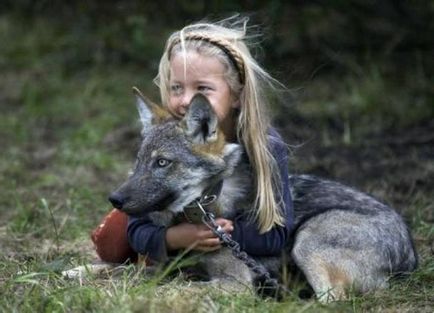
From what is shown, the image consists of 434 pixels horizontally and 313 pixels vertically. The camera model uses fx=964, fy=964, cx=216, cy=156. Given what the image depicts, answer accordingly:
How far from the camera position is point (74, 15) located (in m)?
13.2

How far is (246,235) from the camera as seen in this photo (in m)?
5.49

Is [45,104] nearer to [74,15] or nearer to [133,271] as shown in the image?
[74,15]

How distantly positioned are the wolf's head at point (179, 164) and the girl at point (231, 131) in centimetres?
16

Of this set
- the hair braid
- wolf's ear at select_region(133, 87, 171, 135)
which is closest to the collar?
wolf's ear at select_region(133, 87, 171, 135)

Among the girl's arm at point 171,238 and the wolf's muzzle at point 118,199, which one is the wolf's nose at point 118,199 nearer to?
the wolf's muzzle at point 118,199

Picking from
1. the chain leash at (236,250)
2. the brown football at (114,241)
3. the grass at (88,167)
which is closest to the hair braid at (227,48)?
the chain leash at (236,250)

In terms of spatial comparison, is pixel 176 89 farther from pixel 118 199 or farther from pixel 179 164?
pixel 118 199

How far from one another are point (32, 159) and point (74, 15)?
4143mm

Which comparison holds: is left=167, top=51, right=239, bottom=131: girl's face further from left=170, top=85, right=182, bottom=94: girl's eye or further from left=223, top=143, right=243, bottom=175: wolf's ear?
left=223, top=143, right=243, bottom=175: wolf's ear

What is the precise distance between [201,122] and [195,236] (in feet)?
2.11

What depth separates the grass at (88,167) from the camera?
16.0 ft

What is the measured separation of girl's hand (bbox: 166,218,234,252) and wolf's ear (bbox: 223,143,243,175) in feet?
0.99

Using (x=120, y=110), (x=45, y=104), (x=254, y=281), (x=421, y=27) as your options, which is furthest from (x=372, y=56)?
(x=254, y=281)

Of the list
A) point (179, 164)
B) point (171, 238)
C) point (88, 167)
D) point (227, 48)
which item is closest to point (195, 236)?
point (171, 238)
